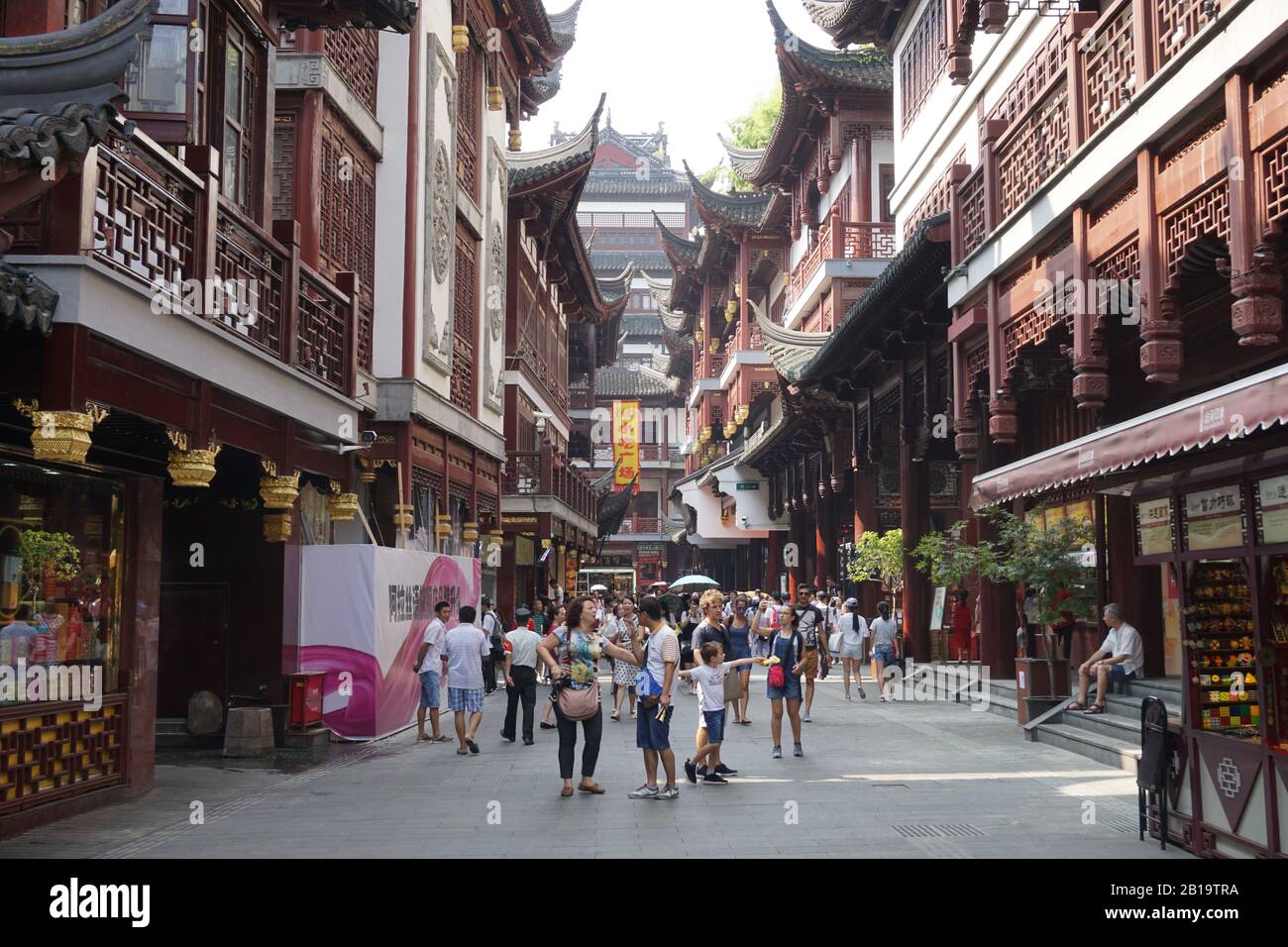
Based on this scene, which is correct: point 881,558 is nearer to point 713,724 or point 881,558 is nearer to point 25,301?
point 713,724

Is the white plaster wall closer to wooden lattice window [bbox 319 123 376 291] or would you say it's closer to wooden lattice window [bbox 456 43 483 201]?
wooden lattice window [bbox 319 123 376 291]

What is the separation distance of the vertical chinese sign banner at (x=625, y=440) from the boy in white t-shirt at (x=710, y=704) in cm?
4821

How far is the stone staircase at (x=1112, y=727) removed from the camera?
12977 mm

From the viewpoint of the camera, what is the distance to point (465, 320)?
2345 centimetres

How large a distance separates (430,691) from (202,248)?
7.79m

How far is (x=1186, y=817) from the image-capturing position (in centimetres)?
859

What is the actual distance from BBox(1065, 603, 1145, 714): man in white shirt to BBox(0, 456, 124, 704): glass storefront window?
10435mm

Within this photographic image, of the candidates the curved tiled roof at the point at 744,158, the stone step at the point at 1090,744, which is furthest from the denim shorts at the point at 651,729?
the curved tiled roof at the point at 744,158

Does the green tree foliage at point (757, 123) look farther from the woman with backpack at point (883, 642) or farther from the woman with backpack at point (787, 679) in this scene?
the woman with backpack at point (787, 679)

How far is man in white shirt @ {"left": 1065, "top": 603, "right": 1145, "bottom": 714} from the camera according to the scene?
14.6m

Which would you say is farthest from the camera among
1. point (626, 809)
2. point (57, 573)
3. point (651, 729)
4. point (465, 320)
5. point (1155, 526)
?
point (465, 320)

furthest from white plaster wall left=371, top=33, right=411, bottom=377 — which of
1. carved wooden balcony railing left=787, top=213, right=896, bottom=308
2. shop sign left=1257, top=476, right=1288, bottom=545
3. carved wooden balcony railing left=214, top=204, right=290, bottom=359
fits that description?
carved wooden balcony railing left=787, top=213, right=896, bottom=308

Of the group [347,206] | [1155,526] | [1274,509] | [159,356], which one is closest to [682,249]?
[347,206]
